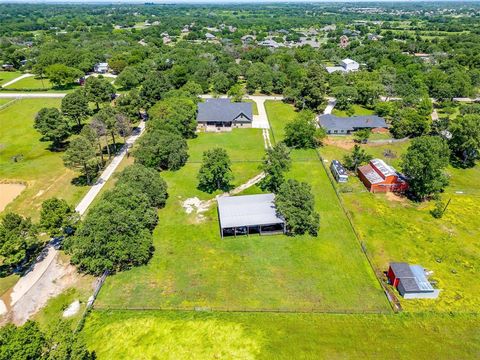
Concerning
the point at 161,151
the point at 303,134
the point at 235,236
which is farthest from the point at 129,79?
the point at 235,236

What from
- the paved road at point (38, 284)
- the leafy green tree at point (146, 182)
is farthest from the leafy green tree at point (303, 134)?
the paved road at point (38, 284)

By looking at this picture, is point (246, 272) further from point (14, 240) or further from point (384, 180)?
point (384, 180)

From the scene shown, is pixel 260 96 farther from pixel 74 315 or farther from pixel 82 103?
pixel 74 315

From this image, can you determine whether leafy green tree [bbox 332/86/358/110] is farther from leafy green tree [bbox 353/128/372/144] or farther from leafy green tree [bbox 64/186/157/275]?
leafy green tree [bbox 64/186/157/275]

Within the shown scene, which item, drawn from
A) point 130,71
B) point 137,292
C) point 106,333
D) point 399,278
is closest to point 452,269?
point 399,278

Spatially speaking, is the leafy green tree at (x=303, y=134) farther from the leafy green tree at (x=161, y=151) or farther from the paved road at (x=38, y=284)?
the paved road at (x=38, y=284)

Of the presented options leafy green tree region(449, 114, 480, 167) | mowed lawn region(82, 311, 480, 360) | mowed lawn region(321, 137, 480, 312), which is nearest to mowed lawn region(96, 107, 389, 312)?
mowed lawn region(82, 311, 480, 360)
